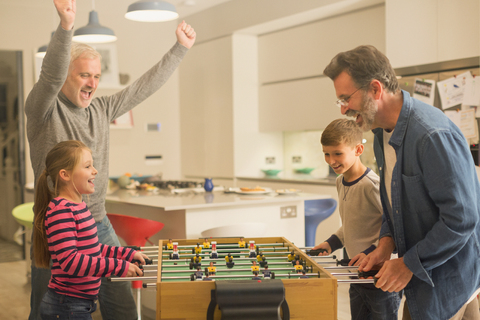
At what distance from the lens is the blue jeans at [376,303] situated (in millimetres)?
2012

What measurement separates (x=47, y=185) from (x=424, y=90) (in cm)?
313

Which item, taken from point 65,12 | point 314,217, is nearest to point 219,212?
point 314,217

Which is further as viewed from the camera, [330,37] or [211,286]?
[330,37]

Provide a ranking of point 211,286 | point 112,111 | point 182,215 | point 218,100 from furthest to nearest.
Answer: point 218,100
point 182,215
point 112,111
point 211,286

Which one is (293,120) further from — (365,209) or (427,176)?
(427,176)

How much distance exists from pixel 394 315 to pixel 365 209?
0.45 m

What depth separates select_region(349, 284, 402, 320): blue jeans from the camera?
6.60ft

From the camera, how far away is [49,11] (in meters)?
6.07

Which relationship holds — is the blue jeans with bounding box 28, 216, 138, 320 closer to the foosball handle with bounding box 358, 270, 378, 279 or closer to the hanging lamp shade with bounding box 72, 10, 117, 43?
the foosball handle with bounding box 358, 270, 378, 279

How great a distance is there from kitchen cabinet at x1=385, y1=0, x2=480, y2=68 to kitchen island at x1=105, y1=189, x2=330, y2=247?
1.53 metres

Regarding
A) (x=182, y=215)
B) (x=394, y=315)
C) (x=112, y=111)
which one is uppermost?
(x=112, y=111)

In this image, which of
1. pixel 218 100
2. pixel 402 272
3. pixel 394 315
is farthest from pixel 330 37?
pixel 402 272

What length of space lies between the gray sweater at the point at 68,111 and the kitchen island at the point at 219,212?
0.95 m

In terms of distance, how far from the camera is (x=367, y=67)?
1.61m
